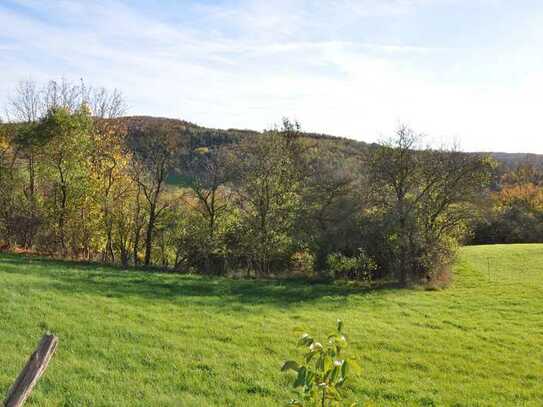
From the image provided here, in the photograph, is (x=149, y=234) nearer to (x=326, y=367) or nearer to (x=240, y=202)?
(x=240, y=202)

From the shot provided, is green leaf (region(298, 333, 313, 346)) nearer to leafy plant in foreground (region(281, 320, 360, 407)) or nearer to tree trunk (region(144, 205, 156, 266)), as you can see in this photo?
leafy plant in foreground (region(281, 320, 360, 407))

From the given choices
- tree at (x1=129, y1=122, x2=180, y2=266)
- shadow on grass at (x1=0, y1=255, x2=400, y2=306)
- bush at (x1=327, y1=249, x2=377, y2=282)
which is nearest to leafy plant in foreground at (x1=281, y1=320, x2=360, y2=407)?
shadow on grass at (x1=0, y1=255, x2=400, y2=306)

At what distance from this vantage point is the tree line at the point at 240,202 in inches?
1069

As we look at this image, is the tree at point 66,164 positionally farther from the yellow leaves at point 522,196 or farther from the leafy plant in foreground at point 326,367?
the yellow leaves at point 522,196

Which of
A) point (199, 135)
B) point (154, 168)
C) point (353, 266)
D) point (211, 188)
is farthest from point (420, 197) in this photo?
point (199, 135)

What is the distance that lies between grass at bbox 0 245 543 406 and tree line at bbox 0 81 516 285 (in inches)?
168

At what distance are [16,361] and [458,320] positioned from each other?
15035mm

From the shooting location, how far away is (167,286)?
21.6m

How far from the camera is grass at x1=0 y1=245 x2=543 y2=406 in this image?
9.79m

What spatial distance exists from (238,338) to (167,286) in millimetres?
8733

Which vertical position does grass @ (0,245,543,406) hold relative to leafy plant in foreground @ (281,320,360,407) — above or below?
below

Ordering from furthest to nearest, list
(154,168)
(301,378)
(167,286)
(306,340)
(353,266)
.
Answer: (154,168)
(353,266)
(167,286)
(306,340)
(301,378)

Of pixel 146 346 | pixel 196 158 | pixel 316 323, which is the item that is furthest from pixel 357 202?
pixel 146 346

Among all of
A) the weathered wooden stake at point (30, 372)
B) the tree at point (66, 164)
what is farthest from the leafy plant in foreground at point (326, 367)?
the tree at point (66, 164)
